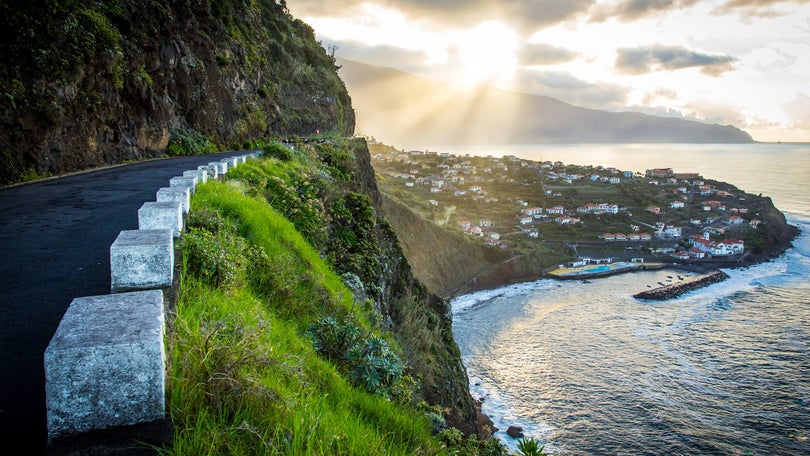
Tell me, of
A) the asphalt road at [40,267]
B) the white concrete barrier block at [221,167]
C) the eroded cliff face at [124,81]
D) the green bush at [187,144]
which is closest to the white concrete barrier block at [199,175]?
the asphalt road at [40,267]

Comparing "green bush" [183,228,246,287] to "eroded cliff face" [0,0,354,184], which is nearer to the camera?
"green bush" [183,228,246,287]

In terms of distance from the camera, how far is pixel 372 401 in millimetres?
3891

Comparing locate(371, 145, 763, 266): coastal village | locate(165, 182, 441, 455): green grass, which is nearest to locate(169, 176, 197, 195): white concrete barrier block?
locate(165, 182, 441, 455): green grass

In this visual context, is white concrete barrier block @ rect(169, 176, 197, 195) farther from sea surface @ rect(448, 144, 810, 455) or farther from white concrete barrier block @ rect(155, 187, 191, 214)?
sea surface @ rect(448, 144, 810, 455)

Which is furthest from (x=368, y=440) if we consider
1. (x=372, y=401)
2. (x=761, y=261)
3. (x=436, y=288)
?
(x=761, y=261)

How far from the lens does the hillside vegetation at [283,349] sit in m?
2.44

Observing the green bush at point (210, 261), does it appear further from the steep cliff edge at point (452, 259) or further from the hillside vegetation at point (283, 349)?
the steep cliff edge at point (452, 259)

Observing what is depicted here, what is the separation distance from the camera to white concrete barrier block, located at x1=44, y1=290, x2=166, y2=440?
189cm

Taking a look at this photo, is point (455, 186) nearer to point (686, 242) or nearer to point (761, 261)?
point (686, 242)

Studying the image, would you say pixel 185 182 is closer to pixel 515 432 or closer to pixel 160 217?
pixel 160 217

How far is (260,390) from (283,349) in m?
1.02

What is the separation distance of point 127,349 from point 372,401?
91.7 inches

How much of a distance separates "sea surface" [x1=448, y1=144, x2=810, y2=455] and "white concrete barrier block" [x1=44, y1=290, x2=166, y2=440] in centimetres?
2237

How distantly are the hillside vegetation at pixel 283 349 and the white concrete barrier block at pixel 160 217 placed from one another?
218 mm
